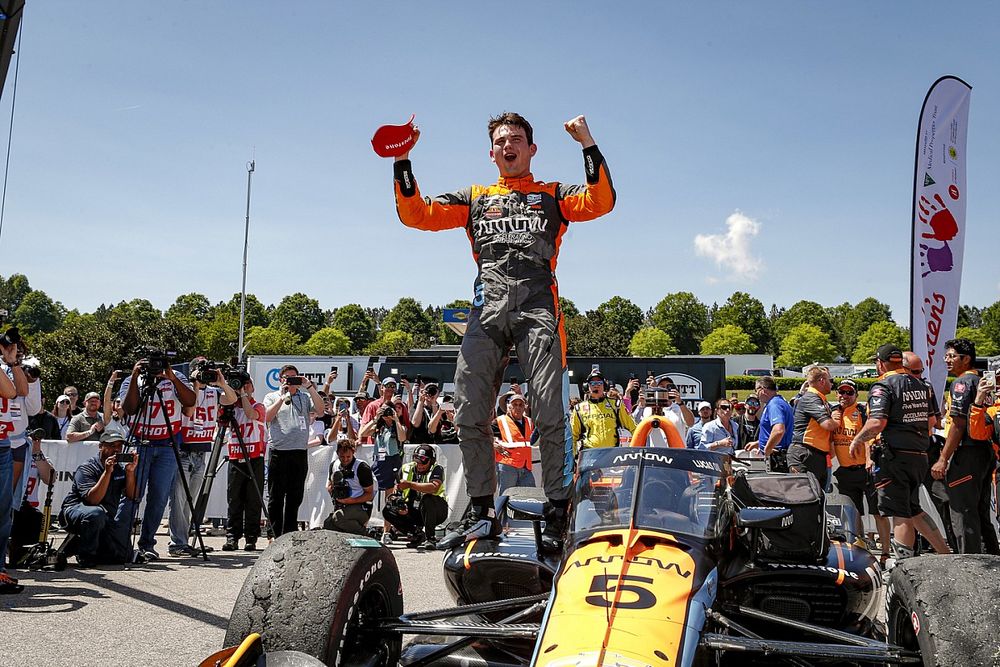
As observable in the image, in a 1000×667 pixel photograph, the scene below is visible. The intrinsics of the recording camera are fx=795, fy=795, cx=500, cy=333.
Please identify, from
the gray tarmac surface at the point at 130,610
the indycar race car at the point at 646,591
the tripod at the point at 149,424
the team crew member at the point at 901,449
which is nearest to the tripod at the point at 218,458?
the tripod at the point at 149,424

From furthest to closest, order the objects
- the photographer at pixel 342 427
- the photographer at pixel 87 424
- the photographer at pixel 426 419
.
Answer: the photographer at pixel 342 427, the photographer at pixel 426 419, the photographer at pixel 87 424

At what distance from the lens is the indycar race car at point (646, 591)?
2654mm

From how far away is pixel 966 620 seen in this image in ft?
8.68

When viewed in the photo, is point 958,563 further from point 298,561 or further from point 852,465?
point 852,465

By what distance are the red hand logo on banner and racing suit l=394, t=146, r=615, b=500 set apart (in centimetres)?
808

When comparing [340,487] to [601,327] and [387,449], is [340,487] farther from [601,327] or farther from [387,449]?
[601,327]

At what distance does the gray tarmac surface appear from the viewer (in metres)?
4.27

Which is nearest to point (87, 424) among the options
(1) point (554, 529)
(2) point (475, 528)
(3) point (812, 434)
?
(2) point (475, 528)

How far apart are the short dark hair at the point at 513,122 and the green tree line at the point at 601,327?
60.0 meters

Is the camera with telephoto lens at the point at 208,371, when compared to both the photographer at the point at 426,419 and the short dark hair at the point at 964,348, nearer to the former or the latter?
the photographer at the point at 426,419

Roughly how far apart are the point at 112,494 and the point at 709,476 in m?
6.21

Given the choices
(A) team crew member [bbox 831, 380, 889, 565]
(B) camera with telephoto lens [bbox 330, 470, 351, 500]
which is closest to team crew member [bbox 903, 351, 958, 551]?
(A) team crew member [bbox 831, 380, 889, 565]

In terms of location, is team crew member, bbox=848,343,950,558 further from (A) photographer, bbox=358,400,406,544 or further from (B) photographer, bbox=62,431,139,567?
(B) photographer, bbox=62,431,139,567

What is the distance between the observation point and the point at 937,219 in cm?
1063
